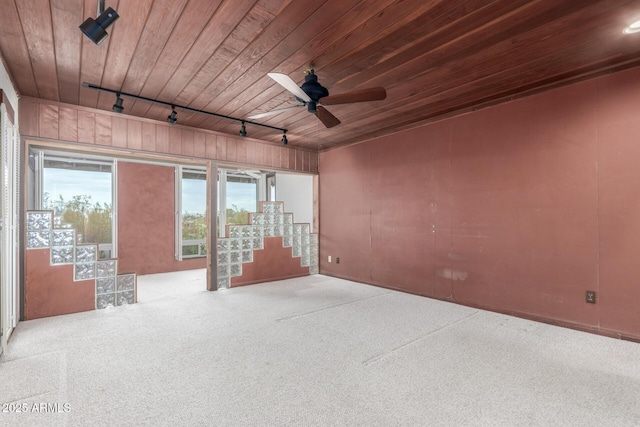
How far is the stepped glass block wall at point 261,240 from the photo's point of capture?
4949 mm

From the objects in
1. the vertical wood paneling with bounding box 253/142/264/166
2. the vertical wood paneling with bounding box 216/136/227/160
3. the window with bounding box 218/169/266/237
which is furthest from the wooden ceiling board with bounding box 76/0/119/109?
the window with bounding box 218/169/266/237

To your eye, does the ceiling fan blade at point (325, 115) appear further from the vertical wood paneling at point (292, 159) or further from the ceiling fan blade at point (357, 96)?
the vertical wood paneling at point (292, 159)

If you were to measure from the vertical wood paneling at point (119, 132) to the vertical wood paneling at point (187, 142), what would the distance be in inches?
29.3

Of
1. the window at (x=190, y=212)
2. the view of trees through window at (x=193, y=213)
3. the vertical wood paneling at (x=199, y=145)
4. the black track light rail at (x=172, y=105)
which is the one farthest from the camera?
the view of trees through window at (x=193, y=213)

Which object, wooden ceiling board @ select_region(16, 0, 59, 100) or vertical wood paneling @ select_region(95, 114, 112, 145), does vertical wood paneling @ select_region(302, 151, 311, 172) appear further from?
wooden ceiling board @ select_region(16, 0, 59, 100)

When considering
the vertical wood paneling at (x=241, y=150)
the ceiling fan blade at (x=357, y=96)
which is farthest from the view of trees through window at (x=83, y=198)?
the ceiling fan blade at (x=357, y=96)

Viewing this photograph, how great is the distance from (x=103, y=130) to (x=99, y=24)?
251 cm

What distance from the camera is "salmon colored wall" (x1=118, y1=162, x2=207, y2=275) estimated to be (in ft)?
19.6

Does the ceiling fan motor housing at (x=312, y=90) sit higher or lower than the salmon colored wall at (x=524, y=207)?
higher

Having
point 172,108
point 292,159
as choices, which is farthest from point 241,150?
point 172,108

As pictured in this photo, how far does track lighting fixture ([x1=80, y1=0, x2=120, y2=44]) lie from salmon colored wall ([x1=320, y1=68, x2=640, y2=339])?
3.74 m

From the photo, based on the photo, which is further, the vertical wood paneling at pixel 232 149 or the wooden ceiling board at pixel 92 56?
the vertical wood paneling at pixel 232 149

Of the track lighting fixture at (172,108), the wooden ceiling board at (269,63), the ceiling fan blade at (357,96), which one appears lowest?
the ceiling fan blade at (357,96)

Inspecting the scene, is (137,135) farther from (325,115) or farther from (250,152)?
(325,115)
